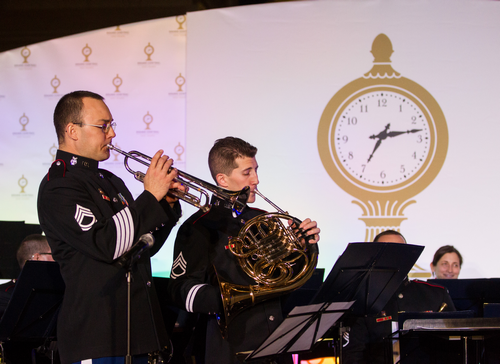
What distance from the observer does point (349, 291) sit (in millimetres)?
3133

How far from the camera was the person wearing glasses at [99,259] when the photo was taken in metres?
2.20

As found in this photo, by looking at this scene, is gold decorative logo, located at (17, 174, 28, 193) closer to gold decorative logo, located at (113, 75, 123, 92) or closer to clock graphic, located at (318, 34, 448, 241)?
gold decorative logo, located at (113, 75, 123, 92)

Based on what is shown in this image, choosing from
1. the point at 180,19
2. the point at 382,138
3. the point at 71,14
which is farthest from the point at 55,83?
the point at 382,138

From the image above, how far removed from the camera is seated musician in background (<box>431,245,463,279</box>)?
16.7 feet

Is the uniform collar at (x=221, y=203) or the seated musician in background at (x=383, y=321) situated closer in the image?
the uniform collar at (x=221, y=203)

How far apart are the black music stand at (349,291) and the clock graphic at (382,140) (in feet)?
7.27

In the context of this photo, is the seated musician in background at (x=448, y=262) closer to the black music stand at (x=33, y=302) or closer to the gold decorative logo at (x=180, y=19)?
the black music stand at (x=33, y=302)

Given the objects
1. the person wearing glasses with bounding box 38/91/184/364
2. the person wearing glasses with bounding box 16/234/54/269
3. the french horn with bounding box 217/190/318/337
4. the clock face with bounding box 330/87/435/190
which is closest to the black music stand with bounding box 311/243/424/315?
the french horn with bounding box 217/190/318/337

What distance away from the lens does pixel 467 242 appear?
17.7 feet

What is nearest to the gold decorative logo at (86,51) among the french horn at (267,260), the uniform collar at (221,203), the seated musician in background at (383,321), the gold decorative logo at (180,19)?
the gold decorative logo at (180,19)

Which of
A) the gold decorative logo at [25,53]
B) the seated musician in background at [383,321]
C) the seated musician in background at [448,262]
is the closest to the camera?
the seated musician in background at [383,321]

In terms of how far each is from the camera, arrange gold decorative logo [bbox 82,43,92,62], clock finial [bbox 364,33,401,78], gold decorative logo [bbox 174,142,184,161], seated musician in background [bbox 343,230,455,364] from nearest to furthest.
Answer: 1. seated musician in background [bbox 343,230,455,364]
2. clock finial [bbox 364,33,401,78]
3. gold decorative logo [bbox 174,142,184,161]
4. gold decorative logo [bbox 82,43,92,62]

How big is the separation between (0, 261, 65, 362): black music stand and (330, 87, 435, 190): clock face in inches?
136

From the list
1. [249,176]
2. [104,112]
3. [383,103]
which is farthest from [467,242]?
[104,112]
